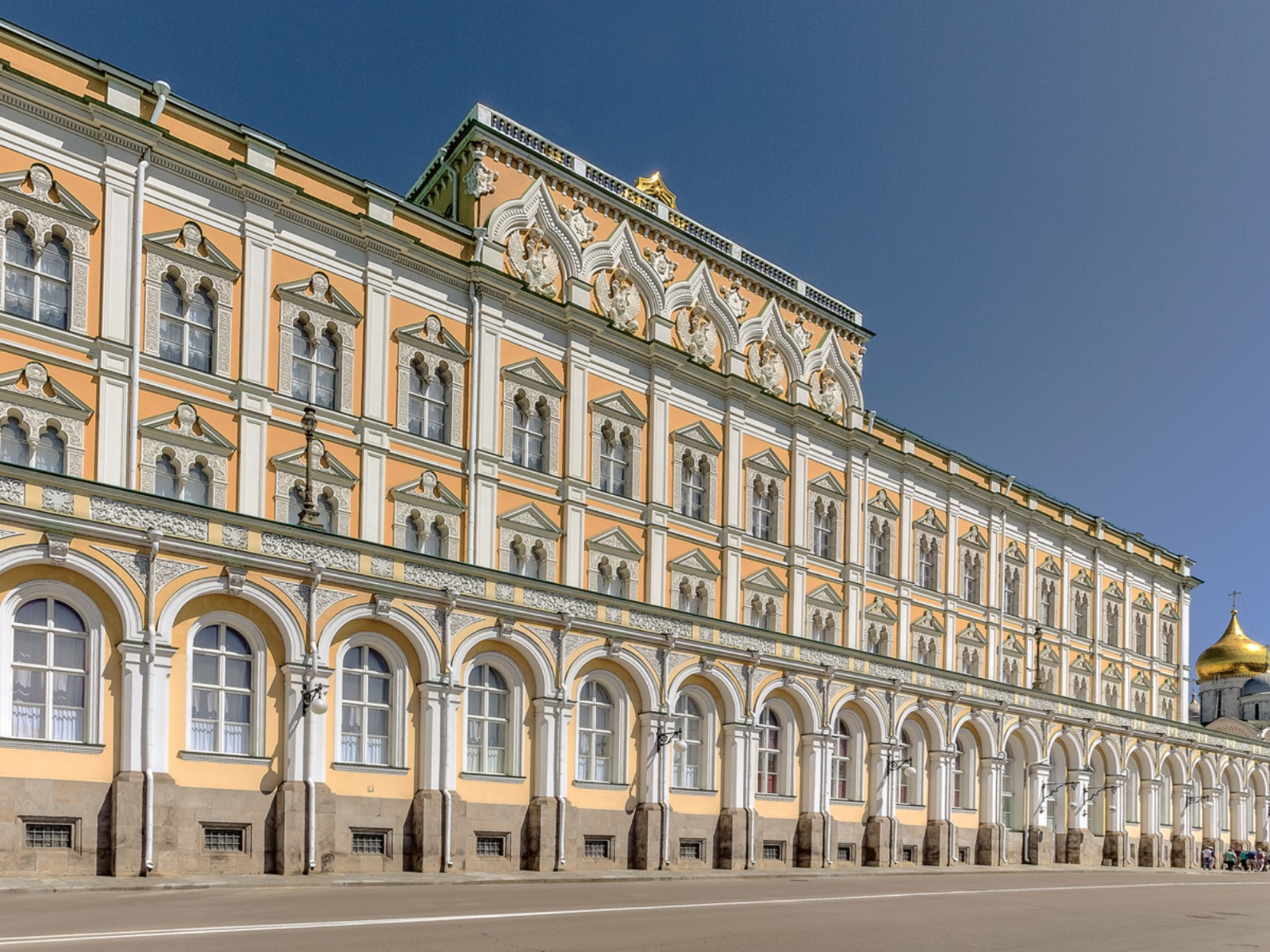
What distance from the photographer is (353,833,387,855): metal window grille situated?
25.3 metres

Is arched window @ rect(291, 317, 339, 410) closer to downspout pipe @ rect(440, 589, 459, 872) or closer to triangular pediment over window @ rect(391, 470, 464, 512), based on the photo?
triangular pediment over window @ rect(391, 470, 464, 512)

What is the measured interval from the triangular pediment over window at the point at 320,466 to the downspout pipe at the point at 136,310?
354cm

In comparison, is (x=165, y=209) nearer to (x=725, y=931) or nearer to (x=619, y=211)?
(x=619, y=211)

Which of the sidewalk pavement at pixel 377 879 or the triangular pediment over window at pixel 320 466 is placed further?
the triangular pediment over window at pixel 320 466

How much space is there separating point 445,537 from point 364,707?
805cm

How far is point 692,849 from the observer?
3312 centimetres

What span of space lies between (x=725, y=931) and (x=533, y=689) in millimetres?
13063

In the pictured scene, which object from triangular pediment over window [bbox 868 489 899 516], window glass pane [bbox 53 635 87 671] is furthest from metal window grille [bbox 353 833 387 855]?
triangular pediment over window [bbox 868 489 899 516]

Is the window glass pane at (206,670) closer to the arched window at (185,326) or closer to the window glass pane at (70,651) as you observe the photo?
the window glass pane at (70,651)

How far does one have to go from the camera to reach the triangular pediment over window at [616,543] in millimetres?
37125

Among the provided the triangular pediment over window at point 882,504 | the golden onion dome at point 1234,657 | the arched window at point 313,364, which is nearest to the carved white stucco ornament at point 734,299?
the triangular pediment over window at point 882,504

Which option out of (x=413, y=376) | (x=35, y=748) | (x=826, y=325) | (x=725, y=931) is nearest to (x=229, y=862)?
(x=35, y=748)

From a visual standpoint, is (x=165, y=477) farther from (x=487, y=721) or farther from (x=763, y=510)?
(x=763, y=510)

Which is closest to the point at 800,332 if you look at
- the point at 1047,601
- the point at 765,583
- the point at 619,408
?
the point at 765,583
